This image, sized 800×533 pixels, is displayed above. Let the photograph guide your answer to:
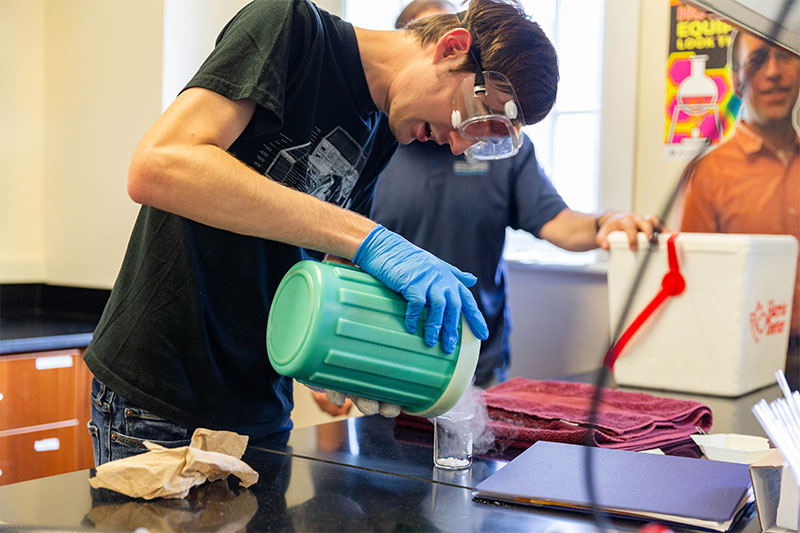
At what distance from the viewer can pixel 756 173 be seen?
7.48ft

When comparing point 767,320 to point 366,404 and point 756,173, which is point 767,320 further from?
point 366,404

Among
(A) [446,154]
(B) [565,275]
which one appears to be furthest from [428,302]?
(B) [565,275]

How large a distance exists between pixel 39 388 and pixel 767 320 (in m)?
1.99

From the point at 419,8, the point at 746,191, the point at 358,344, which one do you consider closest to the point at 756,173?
the point at 746,191

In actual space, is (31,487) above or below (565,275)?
below

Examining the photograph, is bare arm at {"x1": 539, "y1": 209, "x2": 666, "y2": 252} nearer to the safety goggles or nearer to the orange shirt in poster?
the orange shirt in poster

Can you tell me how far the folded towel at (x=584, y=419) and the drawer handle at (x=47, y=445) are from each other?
53.9 inches

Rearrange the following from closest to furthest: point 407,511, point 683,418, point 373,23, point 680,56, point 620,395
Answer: point 407,511
point 683,418
point 620,395
point 680,56
point 373,23

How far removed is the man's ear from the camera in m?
1.29

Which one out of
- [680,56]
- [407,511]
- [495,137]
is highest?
[680,56]

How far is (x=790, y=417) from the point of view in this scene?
2.79 ft

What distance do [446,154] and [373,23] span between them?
103 centimetres

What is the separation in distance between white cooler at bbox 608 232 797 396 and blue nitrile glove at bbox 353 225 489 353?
3.28 ft

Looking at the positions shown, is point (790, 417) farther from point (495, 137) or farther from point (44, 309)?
point (44, 309)
